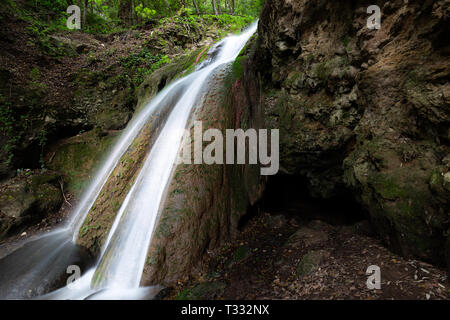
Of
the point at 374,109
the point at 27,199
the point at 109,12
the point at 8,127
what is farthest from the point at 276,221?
the point at 109,12

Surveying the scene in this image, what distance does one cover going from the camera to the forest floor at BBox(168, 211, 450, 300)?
96.3 inches

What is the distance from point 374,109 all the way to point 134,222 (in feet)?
14.8

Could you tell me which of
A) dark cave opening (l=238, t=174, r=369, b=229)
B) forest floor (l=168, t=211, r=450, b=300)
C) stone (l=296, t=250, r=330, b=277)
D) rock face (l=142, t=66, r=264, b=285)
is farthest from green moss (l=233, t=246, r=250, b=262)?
stone (l=296, t=250, r=330, b=277)

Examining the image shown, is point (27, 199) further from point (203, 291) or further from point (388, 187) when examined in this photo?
point (388, 187)

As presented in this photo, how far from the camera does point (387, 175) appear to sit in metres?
2.99

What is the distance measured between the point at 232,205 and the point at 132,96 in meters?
7.32

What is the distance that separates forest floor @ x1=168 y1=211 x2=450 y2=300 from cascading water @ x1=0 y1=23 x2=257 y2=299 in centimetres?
89

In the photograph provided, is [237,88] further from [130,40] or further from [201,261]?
[130,40]

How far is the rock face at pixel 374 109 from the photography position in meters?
2.56

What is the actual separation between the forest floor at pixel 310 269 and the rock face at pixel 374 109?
35 centimetres

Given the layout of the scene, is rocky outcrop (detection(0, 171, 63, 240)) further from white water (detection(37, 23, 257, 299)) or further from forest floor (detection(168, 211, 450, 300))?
forest floor (detection(168, 211, 450, 300))

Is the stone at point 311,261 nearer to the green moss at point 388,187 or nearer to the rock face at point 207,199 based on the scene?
the green moss at point 388,187

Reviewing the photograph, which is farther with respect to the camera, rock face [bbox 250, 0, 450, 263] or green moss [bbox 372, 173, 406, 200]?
green moss [bbox 372, 173, 406, 200]

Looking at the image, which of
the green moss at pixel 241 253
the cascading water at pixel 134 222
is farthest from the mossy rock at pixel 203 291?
the green moss at pixel 241 253
